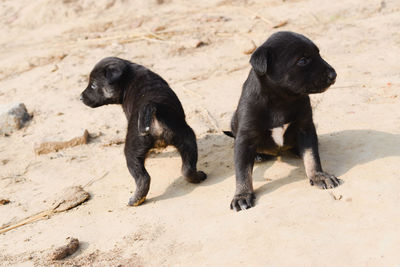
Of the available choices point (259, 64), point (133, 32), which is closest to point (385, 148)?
point (259, 64)

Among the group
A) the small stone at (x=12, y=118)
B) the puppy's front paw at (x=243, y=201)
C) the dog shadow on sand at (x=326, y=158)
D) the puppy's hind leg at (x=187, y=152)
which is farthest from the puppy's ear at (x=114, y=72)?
the small stone at (x=12, y=118)

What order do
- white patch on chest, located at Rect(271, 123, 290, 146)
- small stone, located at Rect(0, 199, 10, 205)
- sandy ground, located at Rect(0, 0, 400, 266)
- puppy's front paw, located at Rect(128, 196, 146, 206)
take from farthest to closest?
small stone, located at Rect(0, 199, 10, 205)
puppy's front paw, located at Rect(128, 196, 146, 206)
white patch on chest, located at Rect(271, 123, 290, 146)
sandy ground, located at Rect(0, 0, 400, 266)

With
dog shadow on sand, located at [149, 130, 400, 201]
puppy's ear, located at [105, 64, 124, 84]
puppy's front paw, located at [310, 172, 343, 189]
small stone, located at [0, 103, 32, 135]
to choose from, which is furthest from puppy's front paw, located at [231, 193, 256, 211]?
small stone, located at [0, 103, 32, 135]

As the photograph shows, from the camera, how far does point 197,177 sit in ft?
20.5

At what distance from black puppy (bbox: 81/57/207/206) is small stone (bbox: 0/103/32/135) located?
119 inches

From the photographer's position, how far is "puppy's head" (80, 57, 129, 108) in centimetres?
674

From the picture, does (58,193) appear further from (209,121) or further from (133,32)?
(133,32)

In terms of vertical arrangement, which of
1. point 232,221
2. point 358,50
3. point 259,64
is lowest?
point 358,50

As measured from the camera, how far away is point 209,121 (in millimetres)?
8391

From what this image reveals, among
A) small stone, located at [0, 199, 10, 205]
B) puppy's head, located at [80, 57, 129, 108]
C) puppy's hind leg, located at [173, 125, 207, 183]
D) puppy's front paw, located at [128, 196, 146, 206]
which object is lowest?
puppy's front paw, located at [128, 196, 146, 206]

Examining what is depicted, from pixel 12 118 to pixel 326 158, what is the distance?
18.7ft

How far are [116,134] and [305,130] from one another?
3816mm

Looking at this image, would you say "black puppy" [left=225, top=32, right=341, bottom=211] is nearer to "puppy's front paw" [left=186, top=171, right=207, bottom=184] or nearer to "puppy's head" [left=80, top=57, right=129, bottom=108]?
"puppy's front paw" [left=186, top=171, right=207, bottom=184]

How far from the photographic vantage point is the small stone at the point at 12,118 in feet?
29.3
